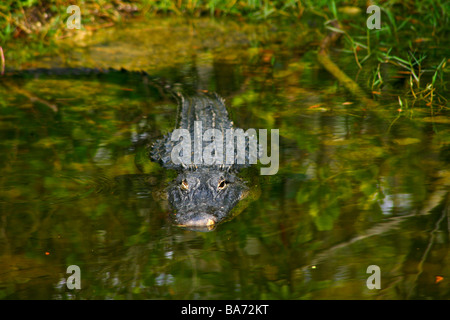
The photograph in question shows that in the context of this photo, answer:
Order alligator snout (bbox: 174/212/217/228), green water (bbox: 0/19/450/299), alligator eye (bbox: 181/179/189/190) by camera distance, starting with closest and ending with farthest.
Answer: green water (bbox: 0/19/450/299), alligator snout (bbox: 174/212/217/228), alligator eye (bbox: 181/179/189/190)

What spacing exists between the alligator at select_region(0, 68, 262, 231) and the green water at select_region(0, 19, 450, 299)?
11 centimetres

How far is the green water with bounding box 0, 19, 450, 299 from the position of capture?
3039 mm

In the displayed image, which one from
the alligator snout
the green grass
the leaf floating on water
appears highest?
the green grass

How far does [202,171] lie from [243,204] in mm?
523

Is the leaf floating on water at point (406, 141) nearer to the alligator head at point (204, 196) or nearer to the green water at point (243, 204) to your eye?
the green water at point (243, 204)

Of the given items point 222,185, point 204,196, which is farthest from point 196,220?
point 222,185

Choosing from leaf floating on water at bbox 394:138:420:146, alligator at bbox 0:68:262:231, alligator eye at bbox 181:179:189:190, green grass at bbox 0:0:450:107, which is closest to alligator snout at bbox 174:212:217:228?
alligator at bbox 0:68:262:231

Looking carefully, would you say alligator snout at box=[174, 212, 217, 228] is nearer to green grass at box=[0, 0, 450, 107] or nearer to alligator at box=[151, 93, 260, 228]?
alligator at box=[151, 93, 260, 228]

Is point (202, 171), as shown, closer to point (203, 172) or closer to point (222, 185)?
point (203, 172)

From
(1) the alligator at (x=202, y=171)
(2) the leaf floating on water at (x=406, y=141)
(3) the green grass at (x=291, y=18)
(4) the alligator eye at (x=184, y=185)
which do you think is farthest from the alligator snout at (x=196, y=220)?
(3) the green grass at (x=291, y=18)

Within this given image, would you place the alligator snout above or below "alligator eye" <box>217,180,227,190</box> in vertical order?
below

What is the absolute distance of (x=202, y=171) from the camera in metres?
4.35

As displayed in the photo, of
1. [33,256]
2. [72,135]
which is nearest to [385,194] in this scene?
[33,256]

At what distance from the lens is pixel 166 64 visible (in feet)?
24.0
